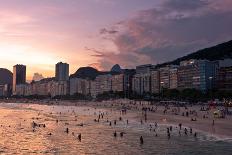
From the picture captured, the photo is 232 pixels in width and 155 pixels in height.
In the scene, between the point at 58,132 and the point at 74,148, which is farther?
the point at 58,132

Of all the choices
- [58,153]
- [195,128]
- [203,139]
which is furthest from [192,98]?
[58,153]

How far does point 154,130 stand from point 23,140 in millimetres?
22906

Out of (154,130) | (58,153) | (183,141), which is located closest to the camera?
(58,153)

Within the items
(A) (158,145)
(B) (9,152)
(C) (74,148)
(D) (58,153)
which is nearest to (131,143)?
(A) (158,145)

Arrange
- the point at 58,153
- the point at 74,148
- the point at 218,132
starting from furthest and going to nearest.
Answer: the point at 218,132
the point at 74,148
the point at 58,153

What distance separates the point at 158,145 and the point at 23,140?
21.5 m

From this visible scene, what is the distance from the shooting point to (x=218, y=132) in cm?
6500

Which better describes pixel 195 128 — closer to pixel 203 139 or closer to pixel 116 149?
pixel 203 139

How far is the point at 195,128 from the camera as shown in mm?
71812

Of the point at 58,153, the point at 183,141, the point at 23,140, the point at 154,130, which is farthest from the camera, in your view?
the point at 154,130

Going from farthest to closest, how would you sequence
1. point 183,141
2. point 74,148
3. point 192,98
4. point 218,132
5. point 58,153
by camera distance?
point 192,98, point 218,132, point 183,141, point 74,148, point 58,153

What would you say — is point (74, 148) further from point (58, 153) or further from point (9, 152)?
point (9, 152)

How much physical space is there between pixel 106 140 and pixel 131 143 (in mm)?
5511

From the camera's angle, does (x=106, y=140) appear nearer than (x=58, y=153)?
No
